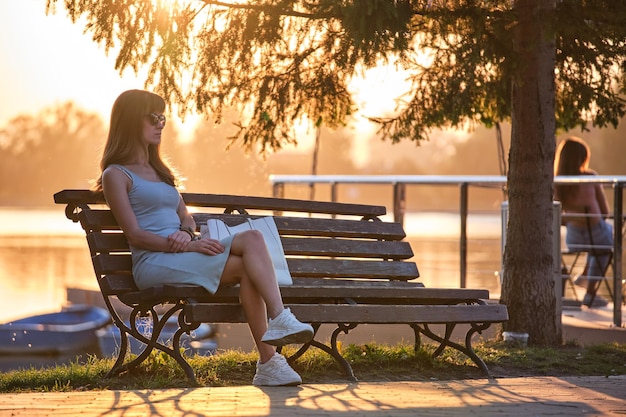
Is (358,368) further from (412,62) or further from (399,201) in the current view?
(399,201)

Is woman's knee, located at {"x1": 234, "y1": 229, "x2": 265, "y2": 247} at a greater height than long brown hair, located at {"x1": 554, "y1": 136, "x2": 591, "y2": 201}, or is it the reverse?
long brown hair, located at {"x1": 554, "y1": 136, "x2": 591, "y2": 201}

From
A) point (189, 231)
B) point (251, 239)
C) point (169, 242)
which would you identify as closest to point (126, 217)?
point (169, 242)

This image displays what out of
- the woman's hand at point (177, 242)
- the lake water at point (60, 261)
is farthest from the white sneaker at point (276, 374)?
the lake water at point (60, 261)

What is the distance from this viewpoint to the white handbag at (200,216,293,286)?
17.6 ft

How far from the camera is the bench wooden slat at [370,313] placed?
4867 mm

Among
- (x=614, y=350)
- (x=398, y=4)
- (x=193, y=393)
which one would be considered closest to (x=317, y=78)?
(x=398, y=4)

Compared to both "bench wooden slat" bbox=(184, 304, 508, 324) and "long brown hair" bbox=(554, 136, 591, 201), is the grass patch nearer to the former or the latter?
"bench wooden slat" bbox=(184, 304, 508, 324)

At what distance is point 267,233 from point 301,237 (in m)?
0.59

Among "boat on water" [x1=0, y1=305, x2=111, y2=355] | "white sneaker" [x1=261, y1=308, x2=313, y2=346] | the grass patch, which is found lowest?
"boat on water" [x1=0, y1=305, x2=111, y2=355]

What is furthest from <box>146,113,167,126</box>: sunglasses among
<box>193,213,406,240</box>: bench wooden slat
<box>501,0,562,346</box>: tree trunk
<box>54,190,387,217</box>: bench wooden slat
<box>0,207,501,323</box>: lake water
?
<box>0,207,501,323</box>: lake water

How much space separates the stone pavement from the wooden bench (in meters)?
0.42

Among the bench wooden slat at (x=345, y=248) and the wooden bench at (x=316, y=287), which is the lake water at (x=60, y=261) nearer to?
the bench wooden slat at (x=345, y=248)

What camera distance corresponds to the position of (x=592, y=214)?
9.47 metres

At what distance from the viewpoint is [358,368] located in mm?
5789
